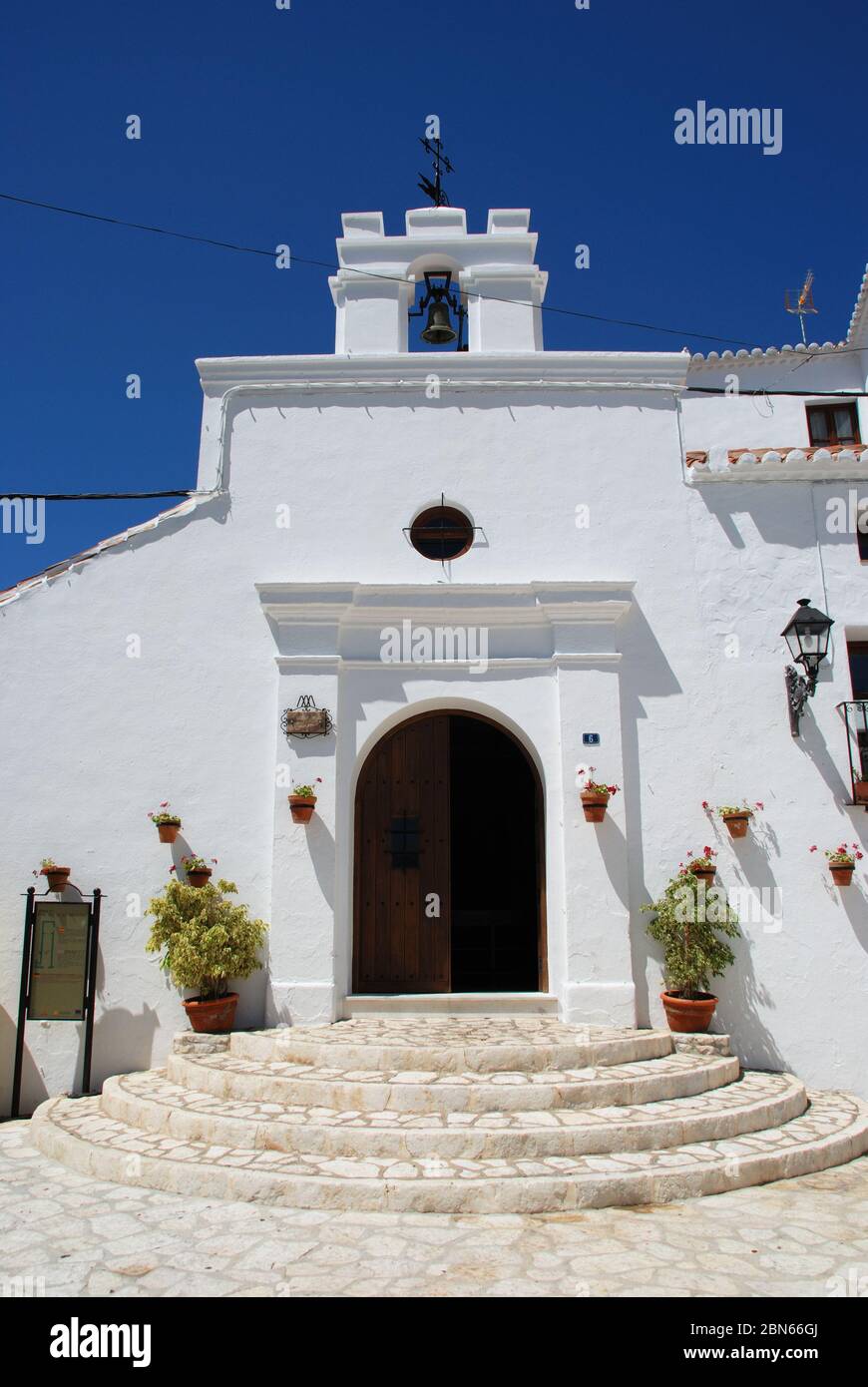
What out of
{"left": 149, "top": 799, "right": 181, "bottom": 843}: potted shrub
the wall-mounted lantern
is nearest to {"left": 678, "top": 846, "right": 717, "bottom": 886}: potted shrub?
the wall-mounted lantern

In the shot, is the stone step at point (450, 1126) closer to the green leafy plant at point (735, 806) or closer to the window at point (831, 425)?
the green leafy plant at point (735, 806)

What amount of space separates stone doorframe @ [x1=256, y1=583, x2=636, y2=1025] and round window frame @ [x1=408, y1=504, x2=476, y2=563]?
46 centimetres

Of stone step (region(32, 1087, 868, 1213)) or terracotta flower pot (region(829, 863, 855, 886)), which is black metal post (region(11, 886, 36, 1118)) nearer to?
stone step (region(32, 1087, 868, 1213))

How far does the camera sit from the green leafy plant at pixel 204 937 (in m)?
7.32

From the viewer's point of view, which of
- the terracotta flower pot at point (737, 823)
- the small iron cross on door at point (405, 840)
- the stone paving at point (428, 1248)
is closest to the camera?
the stone paving at point (428, 1248)

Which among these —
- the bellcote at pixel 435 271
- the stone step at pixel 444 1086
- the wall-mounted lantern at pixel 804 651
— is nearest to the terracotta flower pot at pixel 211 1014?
the stone step at pixel 444 1086

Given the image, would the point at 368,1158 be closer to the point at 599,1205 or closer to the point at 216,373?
the point at 599,1205

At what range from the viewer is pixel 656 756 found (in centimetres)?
827

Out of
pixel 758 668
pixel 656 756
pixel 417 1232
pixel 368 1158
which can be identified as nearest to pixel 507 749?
pixel 656 756

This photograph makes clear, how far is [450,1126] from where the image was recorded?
18.7 feet

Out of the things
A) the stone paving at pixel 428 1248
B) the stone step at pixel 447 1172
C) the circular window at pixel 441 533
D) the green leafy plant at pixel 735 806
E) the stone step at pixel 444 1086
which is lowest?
the stone paving at pixel 428 1248

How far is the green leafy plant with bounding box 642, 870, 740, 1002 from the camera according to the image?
759 centimetres

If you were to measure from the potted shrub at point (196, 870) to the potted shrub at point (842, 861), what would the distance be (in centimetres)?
543

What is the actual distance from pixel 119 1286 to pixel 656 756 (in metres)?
5.87
